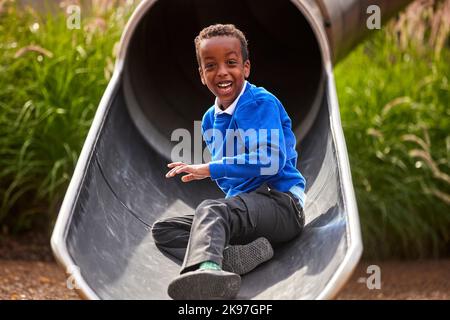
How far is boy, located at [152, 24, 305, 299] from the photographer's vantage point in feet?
10.3

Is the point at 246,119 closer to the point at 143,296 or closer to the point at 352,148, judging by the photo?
the point at 143,296

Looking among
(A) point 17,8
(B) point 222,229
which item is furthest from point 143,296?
(A) point 17,8

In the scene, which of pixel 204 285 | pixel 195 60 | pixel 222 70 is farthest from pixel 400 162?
pixel 204 285

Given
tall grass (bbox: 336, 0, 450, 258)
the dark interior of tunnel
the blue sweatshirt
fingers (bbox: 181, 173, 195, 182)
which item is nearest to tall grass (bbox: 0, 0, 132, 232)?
the dark interior of tunnel

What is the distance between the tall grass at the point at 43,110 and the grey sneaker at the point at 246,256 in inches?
98.3

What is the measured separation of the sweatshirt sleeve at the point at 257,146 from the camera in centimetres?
325

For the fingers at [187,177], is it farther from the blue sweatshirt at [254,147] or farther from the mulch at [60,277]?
the mulch at [60,277]

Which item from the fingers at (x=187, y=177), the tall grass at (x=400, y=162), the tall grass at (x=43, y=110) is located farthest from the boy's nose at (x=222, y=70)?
the tall grass at (x=400, y=162)

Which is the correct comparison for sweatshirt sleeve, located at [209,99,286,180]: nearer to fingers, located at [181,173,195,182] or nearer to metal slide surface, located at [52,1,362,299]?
fingers, located at [181,173,195,182]

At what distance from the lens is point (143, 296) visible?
122 inches

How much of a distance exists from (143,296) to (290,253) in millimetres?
651

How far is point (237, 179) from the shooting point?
3.57 metres

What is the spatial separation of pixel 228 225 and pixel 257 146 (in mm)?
361

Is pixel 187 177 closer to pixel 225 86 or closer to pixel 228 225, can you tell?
pixel 228 225
